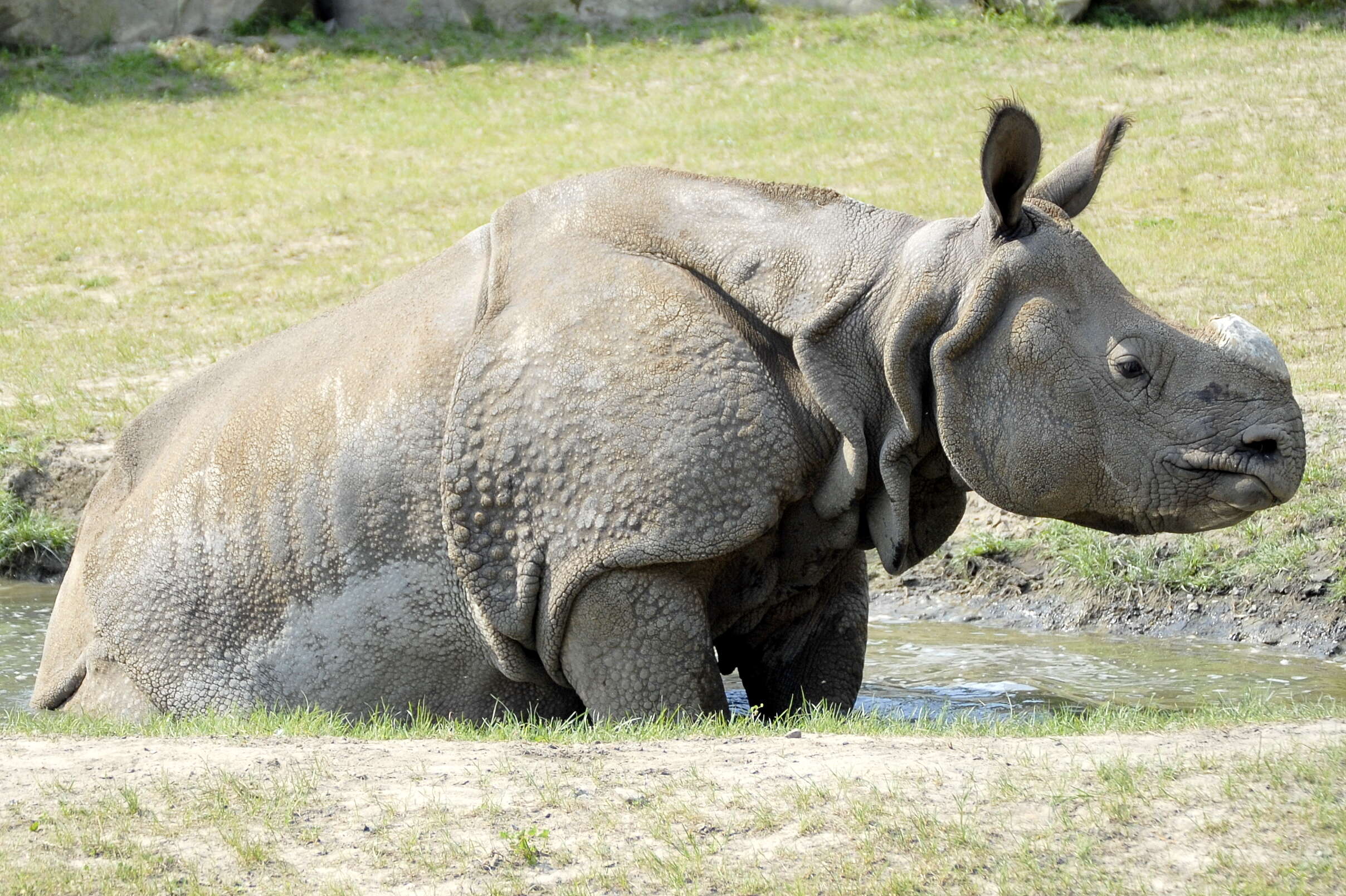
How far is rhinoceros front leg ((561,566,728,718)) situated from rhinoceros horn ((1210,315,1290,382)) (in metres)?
1.85

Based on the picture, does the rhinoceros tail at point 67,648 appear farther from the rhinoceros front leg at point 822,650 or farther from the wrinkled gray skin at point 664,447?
the rhinoceros front leg at point 822,650

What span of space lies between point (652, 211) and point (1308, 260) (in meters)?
8.84

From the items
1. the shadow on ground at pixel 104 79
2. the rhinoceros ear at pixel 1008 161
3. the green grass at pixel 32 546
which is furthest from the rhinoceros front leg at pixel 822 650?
the shadow on ground at pixel 104 79

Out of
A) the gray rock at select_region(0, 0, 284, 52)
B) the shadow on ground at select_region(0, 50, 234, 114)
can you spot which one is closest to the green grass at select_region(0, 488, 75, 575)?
the shadow on ground at select_region(0, 50, 234, 114)

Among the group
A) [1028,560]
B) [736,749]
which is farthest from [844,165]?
[736,749]

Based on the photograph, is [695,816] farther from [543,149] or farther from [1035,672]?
[543,149]

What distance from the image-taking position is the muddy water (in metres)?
7.43

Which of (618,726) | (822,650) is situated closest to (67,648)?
(618,726)

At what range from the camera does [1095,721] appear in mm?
5586

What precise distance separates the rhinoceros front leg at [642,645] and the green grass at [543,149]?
591 centimetres

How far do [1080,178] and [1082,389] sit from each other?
931 millimetres

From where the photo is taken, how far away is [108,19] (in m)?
23.3

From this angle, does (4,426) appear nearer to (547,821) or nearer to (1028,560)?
(1028,560)

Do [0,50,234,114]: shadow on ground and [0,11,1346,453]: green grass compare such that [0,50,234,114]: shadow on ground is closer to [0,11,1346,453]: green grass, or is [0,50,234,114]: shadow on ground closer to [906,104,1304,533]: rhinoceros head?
[0,11,1346,453]: green grass
